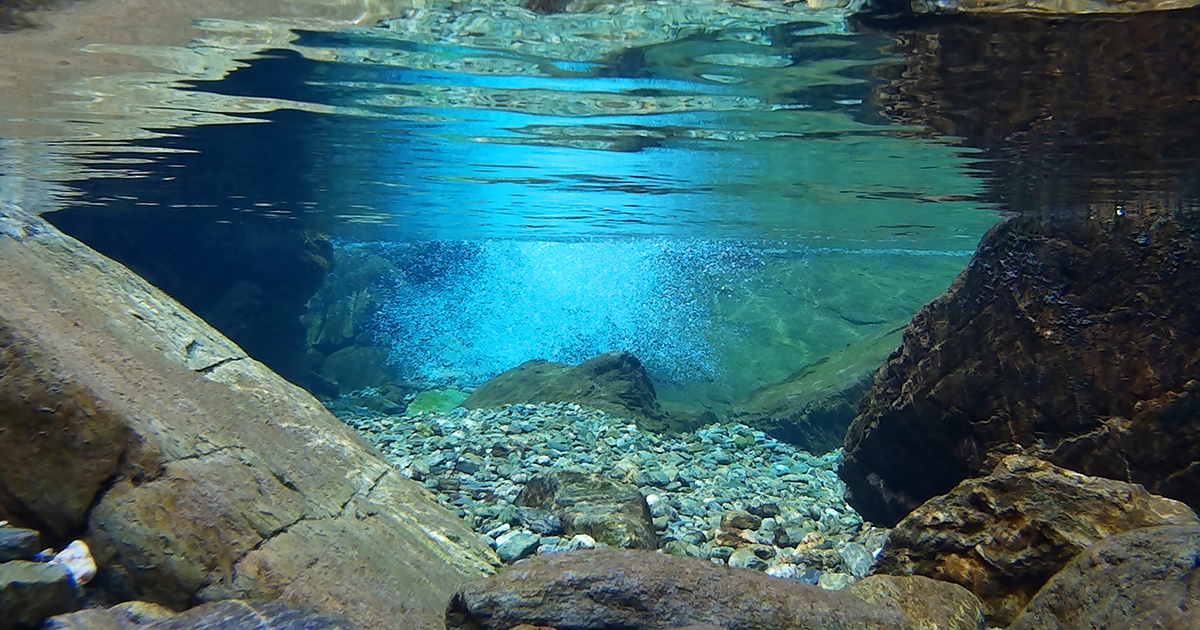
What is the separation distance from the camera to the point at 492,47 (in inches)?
302

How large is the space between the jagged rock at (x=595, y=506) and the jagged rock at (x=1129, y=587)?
3.28 metres

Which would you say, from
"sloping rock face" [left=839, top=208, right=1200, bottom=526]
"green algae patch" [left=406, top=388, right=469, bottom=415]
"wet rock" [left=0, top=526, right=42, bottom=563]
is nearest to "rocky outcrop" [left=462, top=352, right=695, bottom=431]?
"green algae patch" [left=406, top=388, right=469, bottom=415]

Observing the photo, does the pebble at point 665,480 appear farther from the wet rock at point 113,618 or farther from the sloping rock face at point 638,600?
the wet rock at point 113,618

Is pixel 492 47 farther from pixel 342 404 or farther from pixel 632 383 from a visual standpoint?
pixel 342 404

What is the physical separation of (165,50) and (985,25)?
8690mm

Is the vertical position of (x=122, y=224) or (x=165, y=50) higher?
(x=165, y=50)

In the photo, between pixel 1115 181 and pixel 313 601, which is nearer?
pixel 313 601

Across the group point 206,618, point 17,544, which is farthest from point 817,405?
point 17,544

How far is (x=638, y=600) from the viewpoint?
3.84 meters

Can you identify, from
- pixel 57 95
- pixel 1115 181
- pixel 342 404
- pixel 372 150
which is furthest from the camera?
pixel 342 404

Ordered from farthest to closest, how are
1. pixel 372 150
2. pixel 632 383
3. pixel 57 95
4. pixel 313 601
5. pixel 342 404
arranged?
pixel 342 404
pixel 632 383
pixel 372 150
pixel 57 95
pixel 313 601

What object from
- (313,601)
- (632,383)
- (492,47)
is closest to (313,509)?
(313,601)

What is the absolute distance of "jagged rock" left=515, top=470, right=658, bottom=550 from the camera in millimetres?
6536

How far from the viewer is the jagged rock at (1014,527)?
459cm
